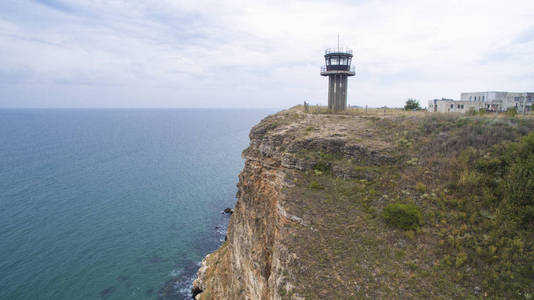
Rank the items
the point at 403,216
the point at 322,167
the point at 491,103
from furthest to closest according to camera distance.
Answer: the point at 491,103, the point at 322,167, the point at 403,216

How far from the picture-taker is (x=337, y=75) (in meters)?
37.7

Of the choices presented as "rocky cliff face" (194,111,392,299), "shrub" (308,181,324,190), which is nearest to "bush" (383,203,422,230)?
"rocky cliff face" (194,111,392,299)

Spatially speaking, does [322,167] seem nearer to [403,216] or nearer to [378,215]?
[378,215]

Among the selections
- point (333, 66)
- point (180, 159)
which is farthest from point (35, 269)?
point (180, 159)

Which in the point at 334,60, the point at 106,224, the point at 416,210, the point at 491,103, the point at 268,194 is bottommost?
the point at 106,224

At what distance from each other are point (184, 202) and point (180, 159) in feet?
127

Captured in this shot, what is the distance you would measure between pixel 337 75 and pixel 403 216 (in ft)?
84.7

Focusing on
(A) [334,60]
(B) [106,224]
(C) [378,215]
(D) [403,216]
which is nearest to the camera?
(D) [403,216]

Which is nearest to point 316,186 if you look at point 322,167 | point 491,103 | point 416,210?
point 322,167

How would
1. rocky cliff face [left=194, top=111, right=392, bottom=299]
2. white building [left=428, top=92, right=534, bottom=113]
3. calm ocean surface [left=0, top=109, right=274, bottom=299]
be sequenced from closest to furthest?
1. rocky cliff face [left=194, top=111, right=392, bottom=299]
2. calm ocean surface [left=0, top=109, right=274, bottom=299]
3. white building [left=428, top=92, right=534, bottom=113]

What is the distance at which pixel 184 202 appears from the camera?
5684cm

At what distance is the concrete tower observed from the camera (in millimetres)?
36281

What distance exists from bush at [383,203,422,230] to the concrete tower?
2324 centimetres

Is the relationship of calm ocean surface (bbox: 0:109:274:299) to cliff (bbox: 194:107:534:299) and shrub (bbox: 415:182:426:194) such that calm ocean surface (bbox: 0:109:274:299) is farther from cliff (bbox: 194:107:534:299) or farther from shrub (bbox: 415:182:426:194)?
shrub (bbox: 415:182:426:194)
